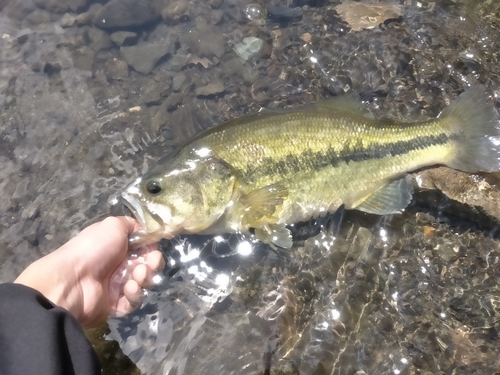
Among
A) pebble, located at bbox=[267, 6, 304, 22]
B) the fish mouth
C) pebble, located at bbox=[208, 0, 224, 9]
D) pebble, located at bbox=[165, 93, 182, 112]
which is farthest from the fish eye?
pebble, located at bbox=[208, 0, 224, 9]

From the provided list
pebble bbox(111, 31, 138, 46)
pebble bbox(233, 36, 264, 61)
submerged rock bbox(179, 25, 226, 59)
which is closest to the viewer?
pebble bbox(233, 36, 264, 61)

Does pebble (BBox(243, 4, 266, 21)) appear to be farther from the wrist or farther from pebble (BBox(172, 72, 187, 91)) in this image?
the wrist

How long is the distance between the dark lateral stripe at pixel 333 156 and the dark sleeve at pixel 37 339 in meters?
1.84

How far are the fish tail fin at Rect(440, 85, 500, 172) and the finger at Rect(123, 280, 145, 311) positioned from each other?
10.2 feet

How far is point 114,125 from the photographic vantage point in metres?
5.52

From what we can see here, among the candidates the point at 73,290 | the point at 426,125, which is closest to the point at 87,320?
the point at 73,290

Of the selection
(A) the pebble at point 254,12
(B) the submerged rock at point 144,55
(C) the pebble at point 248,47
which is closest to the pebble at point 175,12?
(B) the submerged rock at point 144,55

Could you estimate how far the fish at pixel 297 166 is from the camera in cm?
366

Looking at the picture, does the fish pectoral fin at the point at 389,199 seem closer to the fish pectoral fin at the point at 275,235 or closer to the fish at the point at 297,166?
the fish at the point at 297,166

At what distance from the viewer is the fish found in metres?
3.66

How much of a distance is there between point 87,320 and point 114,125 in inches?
109

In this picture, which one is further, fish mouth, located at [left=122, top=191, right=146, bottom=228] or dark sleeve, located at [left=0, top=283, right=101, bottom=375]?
fish mouth, located at [left=122, top=191, right=146, bottom=228]

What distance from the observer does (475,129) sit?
3.96 meters

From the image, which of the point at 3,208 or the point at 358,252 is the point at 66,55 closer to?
the point at 3,208
